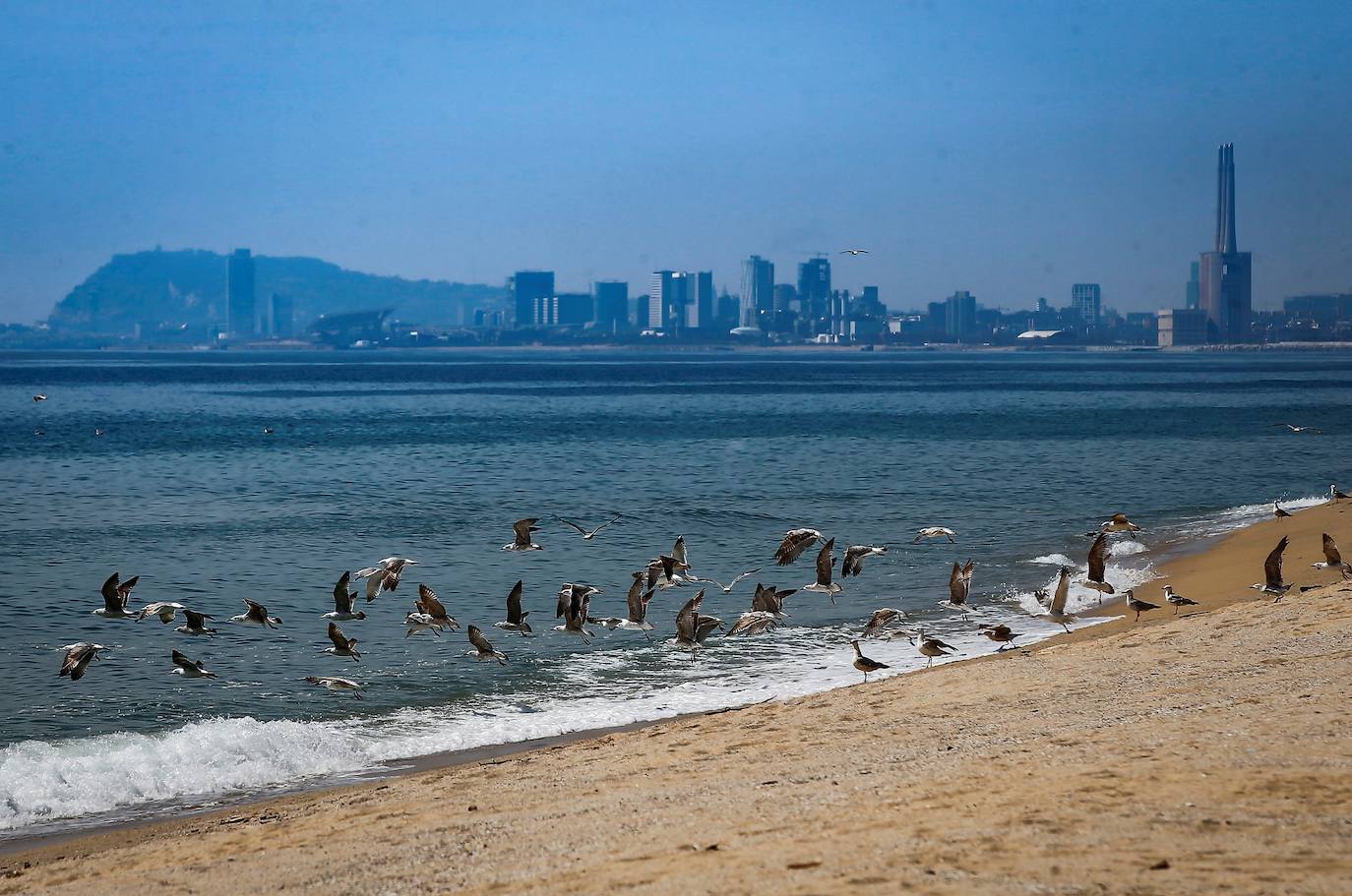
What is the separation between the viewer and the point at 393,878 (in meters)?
8.08

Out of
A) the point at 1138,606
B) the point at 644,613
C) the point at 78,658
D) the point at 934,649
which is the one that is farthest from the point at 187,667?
the point at 1138,606

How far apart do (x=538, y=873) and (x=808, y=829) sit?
1560 millimetres

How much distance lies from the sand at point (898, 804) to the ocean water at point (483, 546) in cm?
238

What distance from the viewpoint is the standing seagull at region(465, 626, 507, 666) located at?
15.6m

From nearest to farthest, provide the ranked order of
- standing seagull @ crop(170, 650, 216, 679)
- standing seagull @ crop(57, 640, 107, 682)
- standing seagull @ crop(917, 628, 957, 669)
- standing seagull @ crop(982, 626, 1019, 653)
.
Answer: standing seagull @ crop(57, 640, 107, 682), standing seagull @ crop(170, 650, 216, 679), standing seagull @ crop(917, 628, 957, 669), standing seagull @ crop(982, 626, 1019, 653)

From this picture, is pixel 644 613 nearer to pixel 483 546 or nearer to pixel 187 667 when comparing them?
pixel 187 667

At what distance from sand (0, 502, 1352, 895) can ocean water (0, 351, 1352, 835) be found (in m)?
2.38

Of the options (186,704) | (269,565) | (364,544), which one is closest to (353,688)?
(186,704)

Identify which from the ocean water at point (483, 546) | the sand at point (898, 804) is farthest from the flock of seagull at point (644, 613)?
the sand at point (898, 804)

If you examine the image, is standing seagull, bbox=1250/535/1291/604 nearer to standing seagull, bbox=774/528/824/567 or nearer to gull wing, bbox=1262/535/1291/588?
gull wing, bbox=1262/535/1291/588

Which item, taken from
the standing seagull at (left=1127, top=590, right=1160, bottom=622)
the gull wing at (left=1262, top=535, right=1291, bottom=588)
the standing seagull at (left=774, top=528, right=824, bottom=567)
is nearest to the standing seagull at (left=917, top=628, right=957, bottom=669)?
the standing seagull at (left=774, top=528, right=824, bottom=567)

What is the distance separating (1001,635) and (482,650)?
242 inches

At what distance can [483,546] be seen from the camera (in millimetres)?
29797

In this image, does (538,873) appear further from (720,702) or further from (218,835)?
(720,702)
